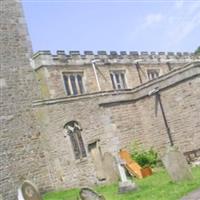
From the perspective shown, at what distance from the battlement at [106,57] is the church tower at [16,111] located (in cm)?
101

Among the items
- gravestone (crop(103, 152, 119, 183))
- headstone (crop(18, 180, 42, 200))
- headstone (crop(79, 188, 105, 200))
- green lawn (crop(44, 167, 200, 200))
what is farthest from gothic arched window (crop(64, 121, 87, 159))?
headstone (crop(79, 188, 105, 200))

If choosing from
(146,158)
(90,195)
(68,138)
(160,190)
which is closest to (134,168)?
(146,158)

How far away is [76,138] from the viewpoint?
789 inches

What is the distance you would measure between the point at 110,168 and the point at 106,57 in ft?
34.2

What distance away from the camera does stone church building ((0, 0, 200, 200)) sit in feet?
63.2

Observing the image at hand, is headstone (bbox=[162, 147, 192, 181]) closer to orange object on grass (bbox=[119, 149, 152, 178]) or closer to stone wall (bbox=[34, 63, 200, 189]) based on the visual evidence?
orange object on grass (bbox=[119, 149, 152, 178])

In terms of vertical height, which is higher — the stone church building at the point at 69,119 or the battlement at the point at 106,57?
the battlement at the point at 106,57

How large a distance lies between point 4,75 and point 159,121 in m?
7.29

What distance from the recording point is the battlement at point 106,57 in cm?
2246

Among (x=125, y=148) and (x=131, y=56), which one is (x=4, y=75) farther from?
(x=131, y=56)

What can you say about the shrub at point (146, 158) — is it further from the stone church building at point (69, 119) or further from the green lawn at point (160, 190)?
the green lawn at point (160, 190)

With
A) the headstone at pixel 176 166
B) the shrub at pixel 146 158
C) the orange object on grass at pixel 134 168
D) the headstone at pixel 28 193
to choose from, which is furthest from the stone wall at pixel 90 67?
the headstone at pixel 176 166

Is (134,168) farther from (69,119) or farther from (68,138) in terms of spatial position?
(69,119)

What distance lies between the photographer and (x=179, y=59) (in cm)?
3272
